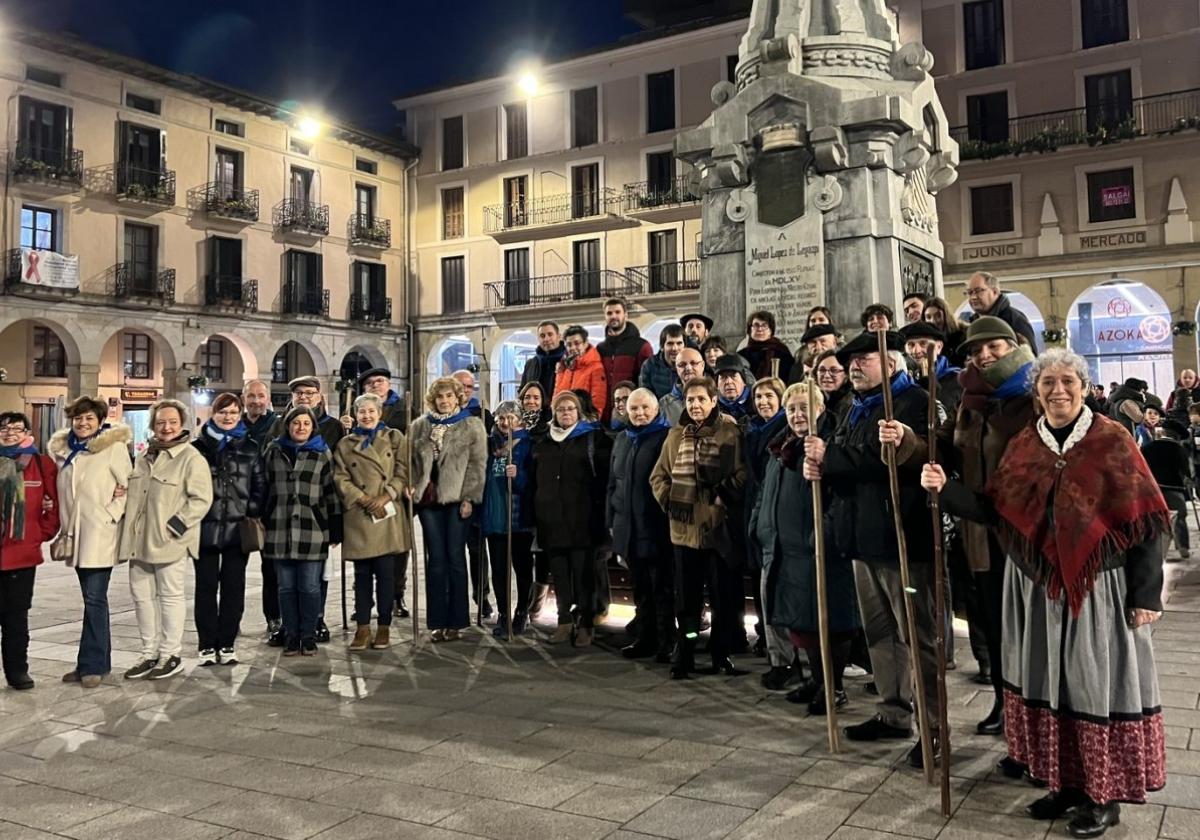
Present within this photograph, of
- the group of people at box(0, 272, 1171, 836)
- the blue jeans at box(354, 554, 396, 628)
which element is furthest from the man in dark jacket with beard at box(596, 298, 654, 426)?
the blue jeans at box(354, 554, 396, 628)

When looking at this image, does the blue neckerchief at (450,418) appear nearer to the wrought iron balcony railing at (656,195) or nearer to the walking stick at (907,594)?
the walking stick at (907,594)

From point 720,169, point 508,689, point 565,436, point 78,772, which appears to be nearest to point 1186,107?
point 720,169

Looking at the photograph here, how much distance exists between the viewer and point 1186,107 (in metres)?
23.9

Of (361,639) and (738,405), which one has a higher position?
(738,405)

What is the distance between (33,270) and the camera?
24.7m

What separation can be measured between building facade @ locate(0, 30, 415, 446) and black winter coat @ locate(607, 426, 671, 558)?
65.8 feet

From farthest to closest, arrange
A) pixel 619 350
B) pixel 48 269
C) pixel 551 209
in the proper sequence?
pixel 551 209 < pixel 48 269 < pixel 619 350

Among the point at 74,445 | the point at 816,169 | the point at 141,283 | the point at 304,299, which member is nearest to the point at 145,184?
the point at 141,283

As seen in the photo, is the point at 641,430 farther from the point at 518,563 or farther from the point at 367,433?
the point at 367,433

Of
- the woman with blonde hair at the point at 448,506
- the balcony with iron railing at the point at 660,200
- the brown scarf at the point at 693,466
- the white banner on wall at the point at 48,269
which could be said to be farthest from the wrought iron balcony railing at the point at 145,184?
the brown scarf at the point at 693,466

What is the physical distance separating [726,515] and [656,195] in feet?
86.7

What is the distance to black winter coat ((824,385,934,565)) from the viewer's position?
407 centimetres

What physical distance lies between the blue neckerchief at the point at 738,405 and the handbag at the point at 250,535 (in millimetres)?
3111

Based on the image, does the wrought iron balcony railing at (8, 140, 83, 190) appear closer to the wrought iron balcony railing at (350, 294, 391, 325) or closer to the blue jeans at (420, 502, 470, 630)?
the wrought iron balcony railing at (350, 294, 391, 325)
